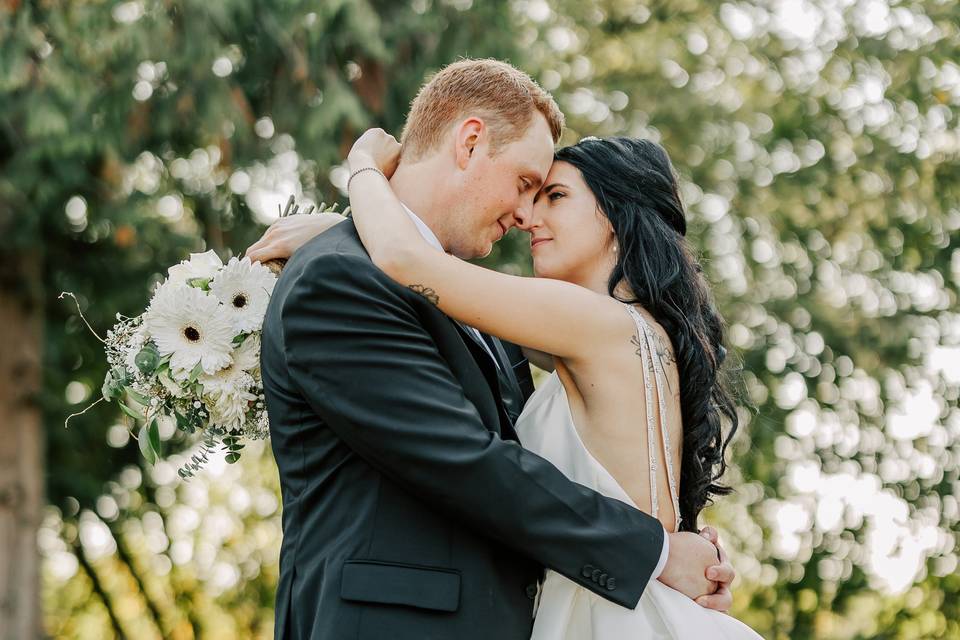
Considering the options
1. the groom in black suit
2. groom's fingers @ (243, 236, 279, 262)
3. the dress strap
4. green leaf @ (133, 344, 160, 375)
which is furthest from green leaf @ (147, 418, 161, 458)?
the dress strap

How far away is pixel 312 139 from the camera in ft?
24.8

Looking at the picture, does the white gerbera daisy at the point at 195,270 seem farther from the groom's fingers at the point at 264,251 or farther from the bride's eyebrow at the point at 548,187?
the bride's eyebrow at the point at 548,187

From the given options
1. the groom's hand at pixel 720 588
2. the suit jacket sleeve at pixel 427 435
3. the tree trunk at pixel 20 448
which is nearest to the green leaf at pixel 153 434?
the suit jacket sleeve at pixel 427 435

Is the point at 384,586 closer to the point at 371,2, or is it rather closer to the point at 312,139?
the point at 312,139

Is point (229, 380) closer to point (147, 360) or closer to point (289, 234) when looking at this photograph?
point (147, 360)

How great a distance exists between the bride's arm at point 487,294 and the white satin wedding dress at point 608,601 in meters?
0.14

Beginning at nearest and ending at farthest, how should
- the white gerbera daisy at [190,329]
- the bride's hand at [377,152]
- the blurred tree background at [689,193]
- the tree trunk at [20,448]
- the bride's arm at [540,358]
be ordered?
1. the white gerbera daisy at [190,329]
2. the bride's hand at [377,152]
3. the bride's arm at [540,358]
4. the blurred tree background at [689,193]
5. the tree trunk at [20,448]

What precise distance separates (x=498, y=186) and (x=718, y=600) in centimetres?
119

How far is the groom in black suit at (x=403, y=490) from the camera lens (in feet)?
8.19

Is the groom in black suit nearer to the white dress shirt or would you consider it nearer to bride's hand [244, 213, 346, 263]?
the white dress shirt

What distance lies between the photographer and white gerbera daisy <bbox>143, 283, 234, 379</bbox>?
9.68 feet

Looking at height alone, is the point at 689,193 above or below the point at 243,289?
below

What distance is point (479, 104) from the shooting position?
10.3ft

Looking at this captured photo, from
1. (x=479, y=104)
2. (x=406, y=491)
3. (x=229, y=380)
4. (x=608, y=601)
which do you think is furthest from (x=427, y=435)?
(x=479, y=104)
